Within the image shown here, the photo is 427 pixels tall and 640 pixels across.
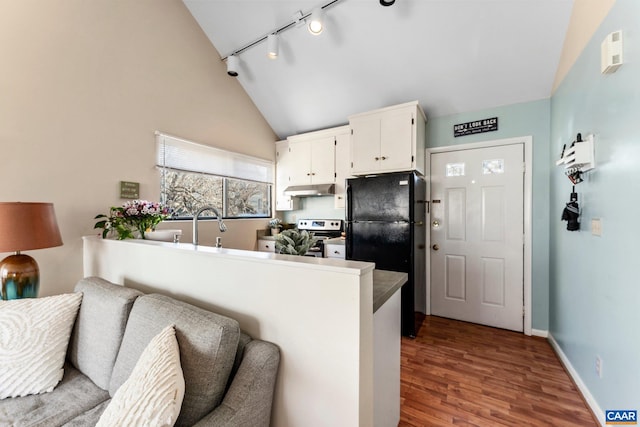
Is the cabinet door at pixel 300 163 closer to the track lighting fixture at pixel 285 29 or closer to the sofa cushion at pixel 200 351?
the track lighting fixture at pixel 285 29

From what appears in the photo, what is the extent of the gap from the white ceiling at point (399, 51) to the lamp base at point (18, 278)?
2.80 m

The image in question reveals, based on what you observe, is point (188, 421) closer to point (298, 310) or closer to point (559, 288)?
point (298, 310)

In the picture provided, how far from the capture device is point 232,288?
47.6 inches

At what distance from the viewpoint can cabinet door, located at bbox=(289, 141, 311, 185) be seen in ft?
12.2

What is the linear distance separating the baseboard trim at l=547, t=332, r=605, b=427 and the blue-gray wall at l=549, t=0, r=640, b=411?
0.04m

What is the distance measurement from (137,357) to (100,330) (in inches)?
15.0

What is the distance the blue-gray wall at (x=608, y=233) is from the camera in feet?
4.22

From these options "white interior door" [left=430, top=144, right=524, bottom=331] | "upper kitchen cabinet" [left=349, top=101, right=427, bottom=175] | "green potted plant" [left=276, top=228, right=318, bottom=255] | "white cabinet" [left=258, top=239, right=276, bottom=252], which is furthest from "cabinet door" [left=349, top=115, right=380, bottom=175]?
"green potted plant" [left=276, top=228, right=318, bottom=255]

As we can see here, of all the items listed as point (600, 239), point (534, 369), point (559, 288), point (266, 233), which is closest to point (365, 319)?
point (600, 239)

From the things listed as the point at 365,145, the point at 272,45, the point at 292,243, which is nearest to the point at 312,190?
the point at 365,145

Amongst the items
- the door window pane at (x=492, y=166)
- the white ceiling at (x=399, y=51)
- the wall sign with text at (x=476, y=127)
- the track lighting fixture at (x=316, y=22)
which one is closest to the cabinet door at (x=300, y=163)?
the white ceiling at (x=399, y=51)

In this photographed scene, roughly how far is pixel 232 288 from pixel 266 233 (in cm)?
273

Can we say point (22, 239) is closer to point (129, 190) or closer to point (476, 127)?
point (129, 190)

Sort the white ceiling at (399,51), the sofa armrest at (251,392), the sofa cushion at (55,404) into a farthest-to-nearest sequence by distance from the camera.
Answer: the white ceiling at (399,51) → the sofa cushion at (55,404) → the sofa armrest at (251,392)
